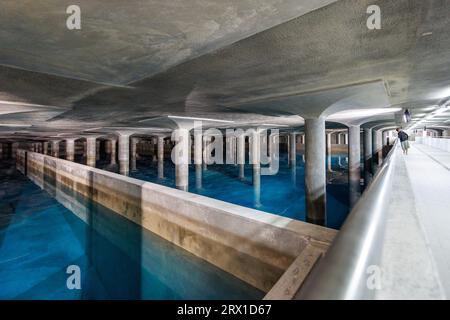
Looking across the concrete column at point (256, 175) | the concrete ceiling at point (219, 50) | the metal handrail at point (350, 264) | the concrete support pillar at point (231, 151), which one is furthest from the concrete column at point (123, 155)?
the metal handrail at point (350, 264)

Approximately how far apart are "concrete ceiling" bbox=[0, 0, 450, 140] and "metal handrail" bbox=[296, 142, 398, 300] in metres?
2.41

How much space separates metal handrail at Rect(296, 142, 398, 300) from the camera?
3.37 ft

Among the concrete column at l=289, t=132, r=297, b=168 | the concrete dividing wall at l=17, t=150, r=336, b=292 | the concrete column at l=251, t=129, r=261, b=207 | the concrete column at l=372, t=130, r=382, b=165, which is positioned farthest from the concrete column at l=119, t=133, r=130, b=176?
the concrete column at l=372, t=130, r=382, b=165

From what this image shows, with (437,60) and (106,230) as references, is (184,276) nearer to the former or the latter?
(106,230)

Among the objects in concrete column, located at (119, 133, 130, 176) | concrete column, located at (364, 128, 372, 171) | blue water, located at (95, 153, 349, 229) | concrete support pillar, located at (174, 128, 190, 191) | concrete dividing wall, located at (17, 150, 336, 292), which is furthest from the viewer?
concrete column, located at (119, 133, 130, 176)

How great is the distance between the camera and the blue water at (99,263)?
539 cm

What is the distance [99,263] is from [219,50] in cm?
640

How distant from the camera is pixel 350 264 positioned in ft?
3.71

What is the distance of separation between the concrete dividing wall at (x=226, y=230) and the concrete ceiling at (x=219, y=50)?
2847 mm

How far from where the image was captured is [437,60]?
469 centimetres

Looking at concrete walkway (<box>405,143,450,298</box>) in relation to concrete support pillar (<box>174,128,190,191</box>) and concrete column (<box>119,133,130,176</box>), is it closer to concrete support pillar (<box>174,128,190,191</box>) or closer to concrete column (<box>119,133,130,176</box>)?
concrete support pillar (<box>174,128,190,191</box>)

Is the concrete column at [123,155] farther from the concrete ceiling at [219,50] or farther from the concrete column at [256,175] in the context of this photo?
the concrete ceiling at [219,50]

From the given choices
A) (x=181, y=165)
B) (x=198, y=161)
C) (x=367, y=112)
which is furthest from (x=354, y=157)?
(x=198, y=161)

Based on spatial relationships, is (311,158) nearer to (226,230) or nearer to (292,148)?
(226,230)
